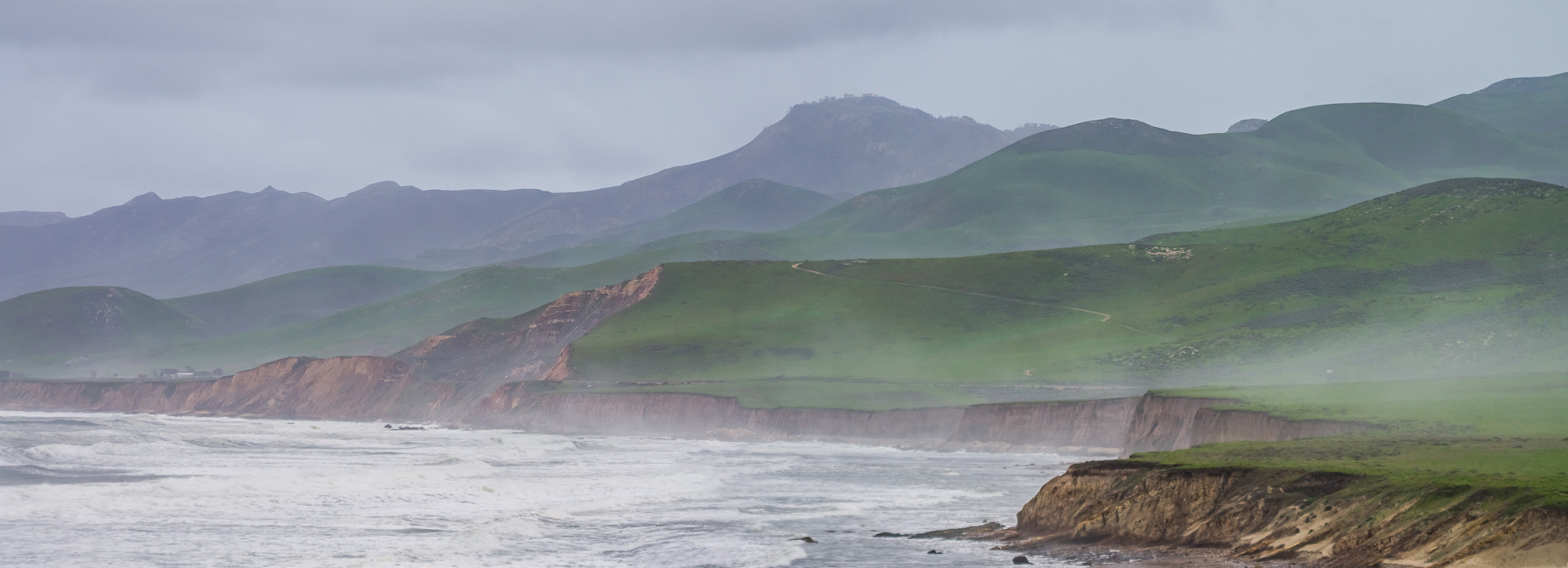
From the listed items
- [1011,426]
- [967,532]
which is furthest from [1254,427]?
[1011,426]

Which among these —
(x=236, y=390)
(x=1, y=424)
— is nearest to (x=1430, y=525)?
(x=1, y=424)

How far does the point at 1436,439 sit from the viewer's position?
4062 centimetres

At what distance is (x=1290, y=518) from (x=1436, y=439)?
10.8 m

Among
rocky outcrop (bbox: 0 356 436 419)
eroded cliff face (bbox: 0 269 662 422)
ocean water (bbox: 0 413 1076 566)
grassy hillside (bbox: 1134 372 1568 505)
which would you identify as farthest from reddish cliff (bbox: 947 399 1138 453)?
rocky outcrop (bbox: 0 356 436 419)

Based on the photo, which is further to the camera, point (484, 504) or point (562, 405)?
point (562, 405)

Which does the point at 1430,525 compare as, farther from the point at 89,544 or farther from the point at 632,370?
the point at 632,370

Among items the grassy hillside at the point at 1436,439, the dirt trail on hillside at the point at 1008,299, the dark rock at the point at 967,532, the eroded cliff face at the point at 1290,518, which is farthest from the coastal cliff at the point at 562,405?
the dirt trail on hillside at the point at 1008,299

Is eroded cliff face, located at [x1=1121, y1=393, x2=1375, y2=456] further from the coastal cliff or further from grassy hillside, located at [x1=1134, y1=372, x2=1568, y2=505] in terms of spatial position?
grassy hillside, located at [x1=1134, y1=372, x2=1568, y2=505]

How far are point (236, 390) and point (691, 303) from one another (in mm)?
55422

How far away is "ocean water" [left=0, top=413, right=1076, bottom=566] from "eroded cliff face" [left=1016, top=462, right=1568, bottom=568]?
273cm

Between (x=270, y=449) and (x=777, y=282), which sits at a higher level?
(x=777, y=282)

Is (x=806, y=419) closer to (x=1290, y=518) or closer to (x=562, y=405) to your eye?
(x=562, y=405)

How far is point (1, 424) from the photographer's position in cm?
10719

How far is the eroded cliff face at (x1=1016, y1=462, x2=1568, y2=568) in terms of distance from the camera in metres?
27.3
